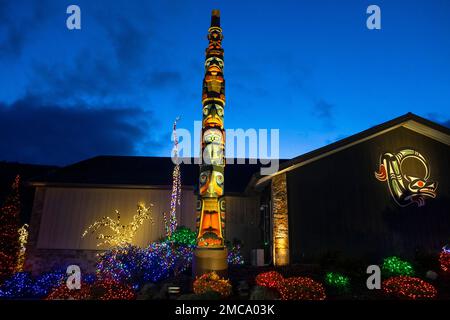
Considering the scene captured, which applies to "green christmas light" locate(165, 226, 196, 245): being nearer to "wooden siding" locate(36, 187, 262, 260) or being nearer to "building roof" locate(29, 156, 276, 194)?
"wooden siding" locate(36, 187, 262, 260)

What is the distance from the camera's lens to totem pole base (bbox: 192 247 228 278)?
9.74m

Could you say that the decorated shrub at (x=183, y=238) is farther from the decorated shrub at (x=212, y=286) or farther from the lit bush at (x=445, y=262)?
the lit bush at (x=445, y=262)

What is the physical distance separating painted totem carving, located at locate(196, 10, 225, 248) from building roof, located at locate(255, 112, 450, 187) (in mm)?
3442

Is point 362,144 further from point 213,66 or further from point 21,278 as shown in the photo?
point 21,278

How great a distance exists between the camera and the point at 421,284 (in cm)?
875

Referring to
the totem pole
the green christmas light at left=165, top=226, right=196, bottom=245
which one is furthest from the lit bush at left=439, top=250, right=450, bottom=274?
the green christmas light at left=165, top=226, right=196, bottom=245

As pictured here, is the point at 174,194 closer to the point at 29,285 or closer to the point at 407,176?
the point at 29,285

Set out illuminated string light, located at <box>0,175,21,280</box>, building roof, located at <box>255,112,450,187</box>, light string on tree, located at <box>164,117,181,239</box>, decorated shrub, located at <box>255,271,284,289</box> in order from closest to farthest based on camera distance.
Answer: decorated shrub, located at <box>255,271,284,289</box> → building roof, located at <box>255,112,450,187</box> → illuminated string light, located at <box>0,175,21,280</box> → light string on tree, located at <box>164,117,181,239</box>

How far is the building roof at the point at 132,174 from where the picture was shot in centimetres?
1758

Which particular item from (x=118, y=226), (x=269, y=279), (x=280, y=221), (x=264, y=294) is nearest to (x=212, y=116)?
(x=280, y=221)

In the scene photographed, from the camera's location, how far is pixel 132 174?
18.9 meters

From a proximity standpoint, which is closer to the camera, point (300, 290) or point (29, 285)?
point (300, 290)

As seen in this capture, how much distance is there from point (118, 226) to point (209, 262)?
880 cm
